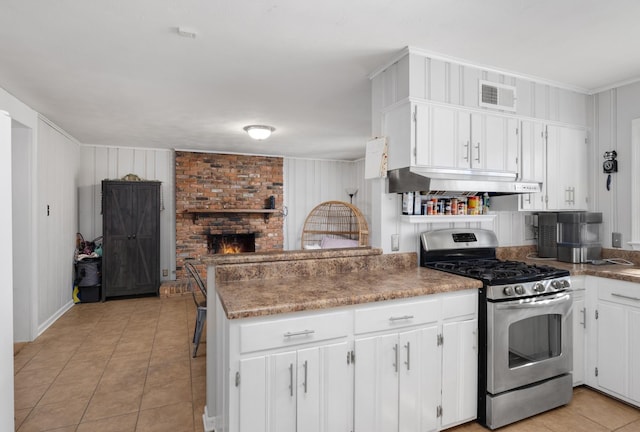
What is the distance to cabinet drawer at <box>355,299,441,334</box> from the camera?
1877 millimetres

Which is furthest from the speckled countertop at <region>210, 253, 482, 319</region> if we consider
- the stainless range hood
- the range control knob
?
the stainless range hood

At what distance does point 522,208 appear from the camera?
9.61 feet

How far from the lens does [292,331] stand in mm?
1704

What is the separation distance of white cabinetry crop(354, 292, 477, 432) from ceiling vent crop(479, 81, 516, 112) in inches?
59.4

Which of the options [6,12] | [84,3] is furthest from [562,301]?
[6,12]

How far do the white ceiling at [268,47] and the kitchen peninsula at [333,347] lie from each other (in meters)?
1.44

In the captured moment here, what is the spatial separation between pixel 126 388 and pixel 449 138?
121 inches

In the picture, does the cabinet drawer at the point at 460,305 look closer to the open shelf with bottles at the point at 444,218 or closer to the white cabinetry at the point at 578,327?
the open shelf with bottles at the point at 444,218

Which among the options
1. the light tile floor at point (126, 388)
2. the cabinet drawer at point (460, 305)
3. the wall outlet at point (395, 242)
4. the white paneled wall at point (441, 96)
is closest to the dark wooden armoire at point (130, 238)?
the light tile floor at point (126, 388)

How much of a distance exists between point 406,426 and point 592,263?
2127 mm

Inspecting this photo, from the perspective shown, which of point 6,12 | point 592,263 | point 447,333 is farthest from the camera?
point 592,263

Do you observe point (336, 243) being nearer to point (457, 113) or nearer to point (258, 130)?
point (258, 130)

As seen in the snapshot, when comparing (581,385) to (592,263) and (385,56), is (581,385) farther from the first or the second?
(385,56)

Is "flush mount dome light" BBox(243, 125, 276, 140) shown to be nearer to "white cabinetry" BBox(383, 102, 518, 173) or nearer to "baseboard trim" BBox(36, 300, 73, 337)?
"white cabinetry" BBox(383, 102, 518, 173)
